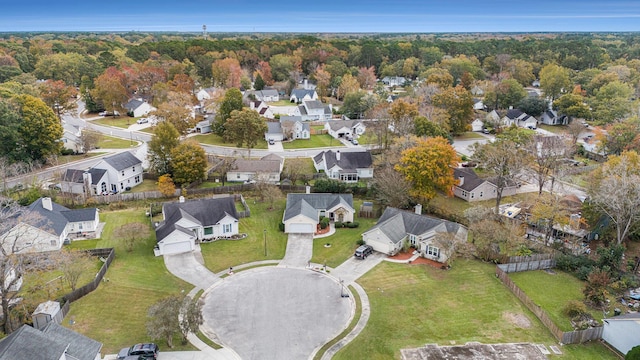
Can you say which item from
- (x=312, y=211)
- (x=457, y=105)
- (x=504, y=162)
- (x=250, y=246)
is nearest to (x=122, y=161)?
(x=250, y=246)

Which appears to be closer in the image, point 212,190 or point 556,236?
point 556,236

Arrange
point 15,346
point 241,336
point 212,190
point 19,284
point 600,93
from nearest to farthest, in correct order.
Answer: point 15,346 → point 241,336 → point 19,284 → point 212,190 → point 600,93

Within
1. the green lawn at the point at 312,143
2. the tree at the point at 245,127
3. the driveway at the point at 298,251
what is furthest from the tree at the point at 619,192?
the tree at the point at 245,127

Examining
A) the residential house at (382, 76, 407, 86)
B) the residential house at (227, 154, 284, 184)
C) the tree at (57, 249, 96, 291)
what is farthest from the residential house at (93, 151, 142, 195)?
the residential house at (382, 76, 407, 86)

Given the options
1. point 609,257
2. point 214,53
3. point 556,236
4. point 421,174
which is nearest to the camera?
point 609,257

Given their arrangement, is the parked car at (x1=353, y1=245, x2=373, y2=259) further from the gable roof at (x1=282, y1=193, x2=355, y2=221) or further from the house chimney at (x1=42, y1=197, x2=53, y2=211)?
the house chimney at (x1=42, y1=197, x2=53, y2=211)

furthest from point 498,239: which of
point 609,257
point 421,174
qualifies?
point 421,174

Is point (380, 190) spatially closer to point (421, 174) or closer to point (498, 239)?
point (421, 174)
